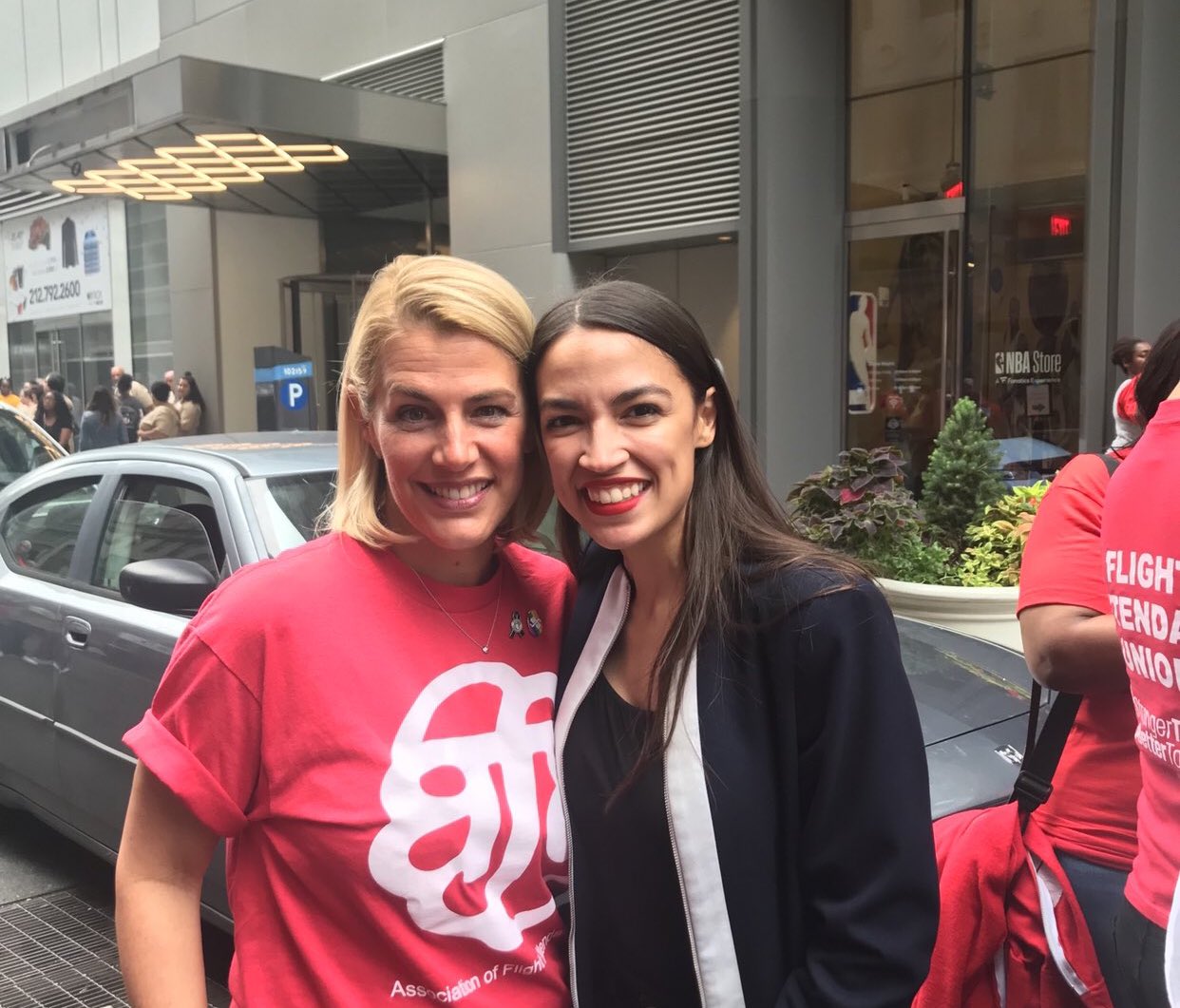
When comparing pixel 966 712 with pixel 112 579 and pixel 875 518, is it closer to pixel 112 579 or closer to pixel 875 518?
pixel 875 518

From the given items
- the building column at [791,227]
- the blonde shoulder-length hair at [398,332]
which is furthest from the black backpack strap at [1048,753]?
the building column at [791,227]

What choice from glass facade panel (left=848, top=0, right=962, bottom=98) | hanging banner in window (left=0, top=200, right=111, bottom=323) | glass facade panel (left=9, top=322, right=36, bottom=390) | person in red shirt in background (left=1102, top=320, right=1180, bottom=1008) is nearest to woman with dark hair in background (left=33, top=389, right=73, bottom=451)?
hanging banner in window (left=0, top=200, right=111, bottom=323)

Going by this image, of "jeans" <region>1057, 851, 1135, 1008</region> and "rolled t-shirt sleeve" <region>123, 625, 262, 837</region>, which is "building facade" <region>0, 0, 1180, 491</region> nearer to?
"jeans" <region>1057, 851, 1135, 1008</region>

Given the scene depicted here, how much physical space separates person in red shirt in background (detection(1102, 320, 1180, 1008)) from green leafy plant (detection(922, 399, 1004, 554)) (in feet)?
15.7

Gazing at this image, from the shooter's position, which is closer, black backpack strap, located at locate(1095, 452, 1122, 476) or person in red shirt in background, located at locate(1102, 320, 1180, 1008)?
person in red shirt in background, located at locate(1102, 320, 1180, 1008)

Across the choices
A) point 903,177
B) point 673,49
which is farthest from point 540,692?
point 673,49

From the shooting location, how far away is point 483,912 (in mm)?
1677

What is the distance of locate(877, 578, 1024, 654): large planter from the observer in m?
5.62

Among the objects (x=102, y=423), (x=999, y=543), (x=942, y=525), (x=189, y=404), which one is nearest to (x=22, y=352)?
(x=189, y=404)

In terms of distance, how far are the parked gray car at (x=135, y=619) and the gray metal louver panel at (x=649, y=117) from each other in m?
6.78

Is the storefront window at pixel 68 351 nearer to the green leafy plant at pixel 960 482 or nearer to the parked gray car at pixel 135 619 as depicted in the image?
the parked gray car at pixel 135 619

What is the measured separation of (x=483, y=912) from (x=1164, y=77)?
7.66m

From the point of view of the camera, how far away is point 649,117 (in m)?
11.0

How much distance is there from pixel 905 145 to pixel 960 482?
4763mm
